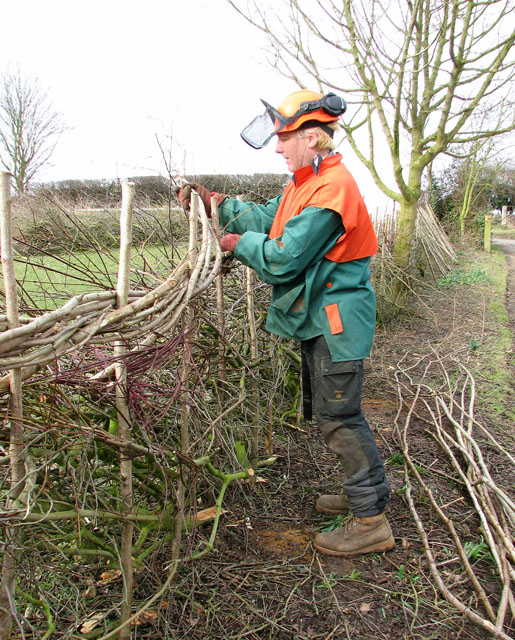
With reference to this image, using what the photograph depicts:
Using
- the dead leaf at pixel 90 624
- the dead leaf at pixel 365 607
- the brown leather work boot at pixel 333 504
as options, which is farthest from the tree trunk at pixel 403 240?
the dead leaf at pixel 90 624

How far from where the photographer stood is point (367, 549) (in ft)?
8.29

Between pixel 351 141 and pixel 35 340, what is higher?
pixel 351 141

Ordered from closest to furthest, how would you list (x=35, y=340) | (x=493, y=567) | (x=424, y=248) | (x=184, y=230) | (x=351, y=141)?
(x=35, y=340) < (x=493, y=567) < (x=184, y=230) < (x=351, y=141) < (x=424, y=248)

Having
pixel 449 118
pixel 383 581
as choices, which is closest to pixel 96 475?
pixel 383 581

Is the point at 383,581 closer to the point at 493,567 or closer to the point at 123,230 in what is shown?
the point at 493,567

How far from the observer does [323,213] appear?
2.29 m

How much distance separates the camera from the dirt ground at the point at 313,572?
209 centimetres

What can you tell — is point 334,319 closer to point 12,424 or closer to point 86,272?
point 86,272

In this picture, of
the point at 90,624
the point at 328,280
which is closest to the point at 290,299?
the point at 328,280

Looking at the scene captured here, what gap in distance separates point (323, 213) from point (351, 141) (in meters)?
7.08

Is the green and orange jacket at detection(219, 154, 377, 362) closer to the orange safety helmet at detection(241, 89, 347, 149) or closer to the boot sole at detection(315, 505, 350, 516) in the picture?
the orange safety helmet at detection(241, 89, 347, 149)

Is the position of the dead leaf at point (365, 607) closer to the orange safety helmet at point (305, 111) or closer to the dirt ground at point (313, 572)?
the dirt ground at point (313, 572)

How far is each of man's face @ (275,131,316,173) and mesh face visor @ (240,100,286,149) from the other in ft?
0.24

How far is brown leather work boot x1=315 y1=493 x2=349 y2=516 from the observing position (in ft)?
9.29
